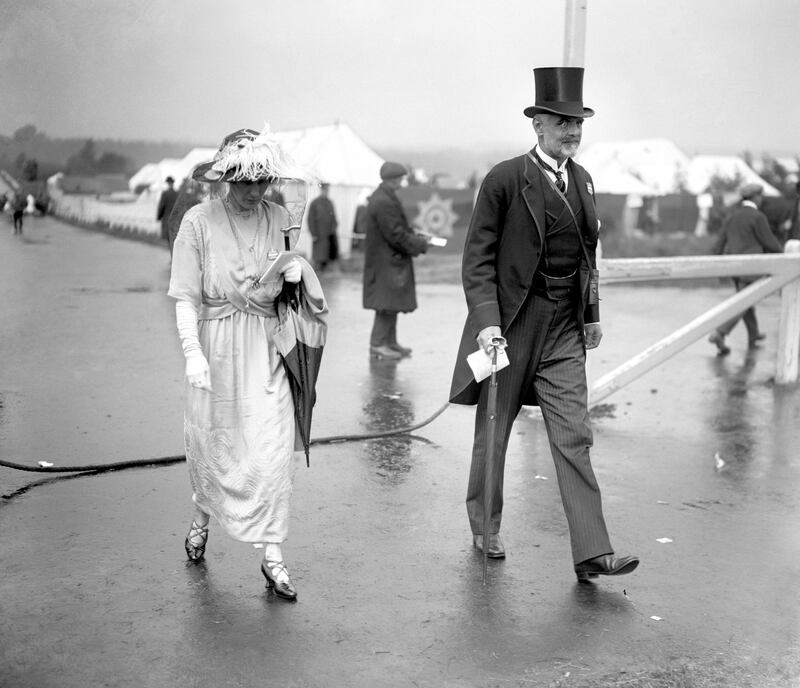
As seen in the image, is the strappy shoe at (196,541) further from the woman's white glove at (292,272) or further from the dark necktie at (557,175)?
the dark necktie at (557,175)

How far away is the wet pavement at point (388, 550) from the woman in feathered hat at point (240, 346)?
0.37m

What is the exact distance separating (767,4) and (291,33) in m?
7.92

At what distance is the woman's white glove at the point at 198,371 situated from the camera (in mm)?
4430

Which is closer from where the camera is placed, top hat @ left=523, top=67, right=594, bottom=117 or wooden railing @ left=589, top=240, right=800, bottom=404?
top hat @ left=523, top=67, right=594, bottom=117

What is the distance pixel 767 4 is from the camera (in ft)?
52.4

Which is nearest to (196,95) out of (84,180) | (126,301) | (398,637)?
(84,180)

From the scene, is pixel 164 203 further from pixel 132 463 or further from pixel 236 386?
pixel 236 386

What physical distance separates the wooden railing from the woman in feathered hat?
359cm

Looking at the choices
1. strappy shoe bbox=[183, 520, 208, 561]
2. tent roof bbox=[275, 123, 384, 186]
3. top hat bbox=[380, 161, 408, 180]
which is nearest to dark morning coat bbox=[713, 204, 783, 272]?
top hat bbox=[380, 161, 408, 180]

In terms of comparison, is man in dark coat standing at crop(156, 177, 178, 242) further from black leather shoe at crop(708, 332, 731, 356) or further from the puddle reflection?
black leather shoe at crop(708, 332, 731, 356)

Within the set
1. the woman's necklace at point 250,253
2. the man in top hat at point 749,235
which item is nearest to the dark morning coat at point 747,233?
the man in top hat at point 749,235

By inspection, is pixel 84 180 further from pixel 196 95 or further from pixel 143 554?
pixel 143 554

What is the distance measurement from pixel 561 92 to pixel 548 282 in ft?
2.70

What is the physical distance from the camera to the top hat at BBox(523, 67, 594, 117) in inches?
193
